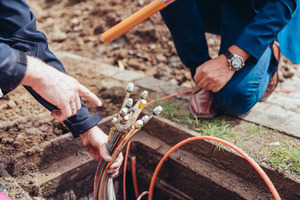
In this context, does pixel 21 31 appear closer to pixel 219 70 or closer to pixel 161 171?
pixel 219 70

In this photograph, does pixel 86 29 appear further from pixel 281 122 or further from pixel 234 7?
pixel 281 122

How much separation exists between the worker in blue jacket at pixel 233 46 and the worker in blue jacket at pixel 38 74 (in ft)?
2.44

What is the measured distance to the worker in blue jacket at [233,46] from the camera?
149 centimetres

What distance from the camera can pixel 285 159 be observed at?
136 cm

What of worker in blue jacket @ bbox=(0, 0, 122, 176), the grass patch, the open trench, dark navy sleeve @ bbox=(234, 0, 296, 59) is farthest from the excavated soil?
dark navy sleeve @ bbox=(234, 0, 296, 59)

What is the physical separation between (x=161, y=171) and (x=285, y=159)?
0.75 metres

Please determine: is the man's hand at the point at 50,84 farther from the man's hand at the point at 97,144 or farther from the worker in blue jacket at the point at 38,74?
the man's hand at the point at 97,144

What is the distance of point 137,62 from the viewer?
2812 millimetres

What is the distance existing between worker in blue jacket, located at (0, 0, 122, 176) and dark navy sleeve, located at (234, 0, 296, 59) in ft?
3.12

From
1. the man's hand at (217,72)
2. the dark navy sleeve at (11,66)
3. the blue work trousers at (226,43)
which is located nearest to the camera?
the dark navy sleeve at (11,66)

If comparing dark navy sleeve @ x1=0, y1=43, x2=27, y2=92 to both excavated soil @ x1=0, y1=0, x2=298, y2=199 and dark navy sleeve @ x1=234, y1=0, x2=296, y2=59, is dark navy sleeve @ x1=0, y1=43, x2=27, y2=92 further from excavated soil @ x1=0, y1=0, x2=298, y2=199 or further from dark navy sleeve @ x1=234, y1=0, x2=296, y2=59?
dark navy sleeve @ x1=234, y1=0, x2=296, y2=59

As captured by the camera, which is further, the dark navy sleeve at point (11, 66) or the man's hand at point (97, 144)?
the man's hand at point (97, 144)

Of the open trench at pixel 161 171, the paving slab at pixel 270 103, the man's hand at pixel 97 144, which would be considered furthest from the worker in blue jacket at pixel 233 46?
the man's hand at pixel 97 144

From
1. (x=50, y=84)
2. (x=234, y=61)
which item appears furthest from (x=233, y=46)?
(x=50, y=84)
